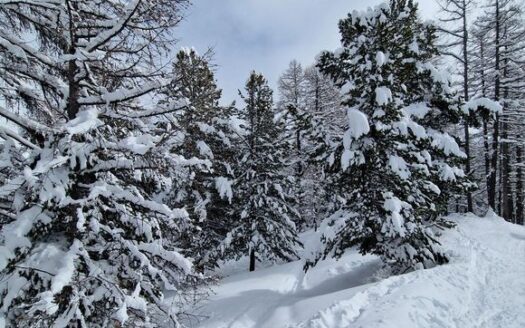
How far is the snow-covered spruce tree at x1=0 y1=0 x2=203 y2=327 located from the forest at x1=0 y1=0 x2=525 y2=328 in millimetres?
27

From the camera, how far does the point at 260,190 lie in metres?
16.3

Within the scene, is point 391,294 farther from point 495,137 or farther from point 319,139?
point 495,137

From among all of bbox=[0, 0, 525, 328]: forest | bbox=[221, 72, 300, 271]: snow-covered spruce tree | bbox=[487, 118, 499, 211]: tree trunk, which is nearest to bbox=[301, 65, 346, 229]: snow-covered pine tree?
bbox=[0, 0, 525, 328]: forest

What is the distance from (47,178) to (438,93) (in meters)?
12.1

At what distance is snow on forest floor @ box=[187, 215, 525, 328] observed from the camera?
7160 mm

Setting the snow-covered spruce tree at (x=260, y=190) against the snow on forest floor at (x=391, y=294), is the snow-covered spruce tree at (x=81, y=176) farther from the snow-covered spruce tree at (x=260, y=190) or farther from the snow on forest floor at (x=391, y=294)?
the snow-covered spruce tree at (x=260, y=190)

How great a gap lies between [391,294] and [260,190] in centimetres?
890

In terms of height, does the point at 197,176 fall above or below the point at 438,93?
below

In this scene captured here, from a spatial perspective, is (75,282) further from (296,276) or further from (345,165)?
(296,276)

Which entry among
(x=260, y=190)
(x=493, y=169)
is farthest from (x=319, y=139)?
(x=493, y=169)

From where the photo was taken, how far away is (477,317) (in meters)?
7.31

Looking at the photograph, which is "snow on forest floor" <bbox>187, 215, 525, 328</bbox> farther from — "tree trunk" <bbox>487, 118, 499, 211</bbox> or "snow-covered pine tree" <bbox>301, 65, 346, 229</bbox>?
"tree trunk" <bbox>487, 118, 499, 211</bbox>

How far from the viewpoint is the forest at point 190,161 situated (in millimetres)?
4656

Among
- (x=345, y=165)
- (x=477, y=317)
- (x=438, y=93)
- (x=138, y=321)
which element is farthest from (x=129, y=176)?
(x=438, y=93)
